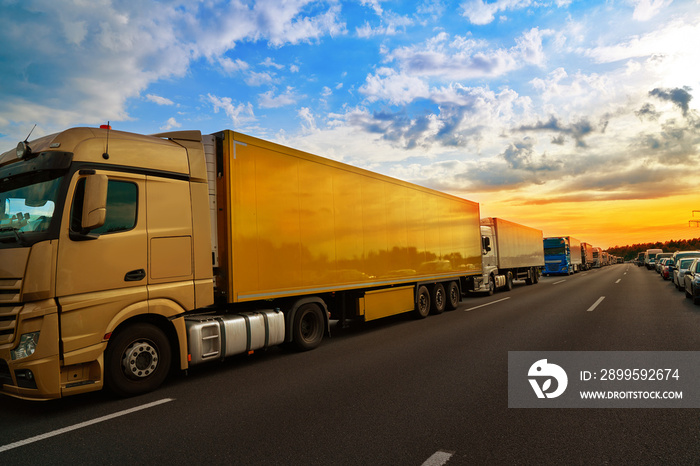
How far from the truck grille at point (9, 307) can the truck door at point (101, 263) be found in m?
0.40

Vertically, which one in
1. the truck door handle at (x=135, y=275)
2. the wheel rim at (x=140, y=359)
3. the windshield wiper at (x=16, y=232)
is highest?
the windshield wiper at (x=16, y=232)

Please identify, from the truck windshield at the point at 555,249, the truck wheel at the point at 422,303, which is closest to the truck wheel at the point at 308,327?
the truck wheel at the point at 422,303

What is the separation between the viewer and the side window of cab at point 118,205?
16.6 feet

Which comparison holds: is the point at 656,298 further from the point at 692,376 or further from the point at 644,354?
the point at 692,376

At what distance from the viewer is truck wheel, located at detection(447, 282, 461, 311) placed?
14.2m

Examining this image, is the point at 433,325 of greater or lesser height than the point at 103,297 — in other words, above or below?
below

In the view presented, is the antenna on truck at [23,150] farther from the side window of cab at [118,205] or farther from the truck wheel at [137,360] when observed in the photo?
the truck wheel at [137,360]

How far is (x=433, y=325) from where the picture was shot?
35.4ft

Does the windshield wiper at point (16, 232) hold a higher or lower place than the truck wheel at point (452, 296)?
higher

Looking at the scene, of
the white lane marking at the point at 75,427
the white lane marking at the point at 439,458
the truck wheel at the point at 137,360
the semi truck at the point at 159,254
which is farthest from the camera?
the truck wheel at the point at 137,360

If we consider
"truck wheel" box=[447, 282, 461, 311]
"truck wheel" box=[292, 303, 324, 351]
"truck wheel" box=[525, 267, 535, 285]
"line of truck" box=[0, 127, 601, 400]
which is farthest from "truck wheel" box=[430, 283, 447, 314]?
"truck wheel" box=[525, 267, 535, 285]

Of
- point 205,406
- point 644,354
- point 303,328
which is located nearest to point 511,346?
point 644,354

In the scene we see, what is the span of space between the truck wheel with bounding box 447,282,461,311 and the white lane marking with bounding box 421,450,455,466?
10964 millimetres

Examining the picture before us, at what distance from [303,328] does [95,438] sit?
14.4ft
